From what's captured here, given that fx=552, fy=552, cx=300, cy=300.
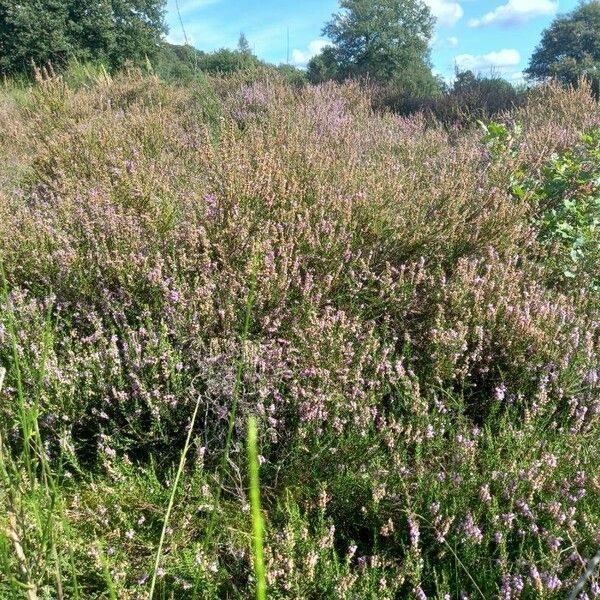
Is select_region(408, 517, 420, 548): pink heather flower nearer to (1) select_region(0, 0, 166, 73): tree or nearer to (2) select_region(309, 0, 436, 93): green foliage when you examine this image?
(1) select_region(0, 0, 166, 73): tree

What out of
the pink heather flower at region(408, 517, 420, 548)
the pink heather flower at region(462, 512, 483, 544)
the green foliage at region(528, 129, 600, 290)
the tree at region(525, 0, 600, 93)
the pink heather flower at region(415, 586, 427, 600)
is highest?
the tree at region(525, 0, 600, 93)

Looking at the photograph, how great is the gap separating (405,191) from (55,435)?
236 cm

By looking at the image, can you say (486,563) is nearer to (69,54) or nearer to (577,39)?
(69,54)

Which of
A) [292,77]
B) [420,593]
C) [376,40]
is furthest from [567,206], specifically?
[376,40]

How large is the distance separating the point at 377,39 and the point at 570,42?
21.4 meters

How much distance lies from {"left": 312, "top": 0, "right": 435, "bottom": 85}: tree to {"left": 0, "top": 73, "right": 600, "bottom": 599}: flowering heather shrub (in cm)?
3292

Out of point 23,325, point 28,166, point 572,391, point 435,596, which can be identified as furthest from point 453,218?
point 28,166

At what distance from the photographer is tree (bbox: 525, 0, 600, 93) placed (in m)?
44.0

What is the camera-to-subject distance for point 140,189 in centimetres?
318

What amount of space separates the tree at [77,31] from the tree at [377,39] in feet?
35.7

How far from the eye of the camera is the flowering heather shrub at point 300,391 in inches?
57.6

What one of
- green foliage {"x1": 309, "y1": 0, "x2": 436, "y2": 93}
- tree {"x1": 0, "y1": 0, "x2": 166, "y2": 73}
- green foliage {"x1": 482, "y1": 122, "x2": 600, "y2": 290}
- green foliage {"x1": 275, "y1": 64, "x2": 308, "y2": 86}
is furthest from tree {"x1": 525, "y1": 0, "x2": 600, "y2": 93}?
green foliage {"x1": 482, "y1": 122, "x2": 600, "y2": 290}

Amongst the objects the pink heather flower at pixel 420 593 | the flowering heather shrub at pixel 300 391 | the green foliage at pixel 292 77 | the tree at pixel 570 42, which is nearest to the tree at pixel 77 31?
the green foliage at pixel 292 77

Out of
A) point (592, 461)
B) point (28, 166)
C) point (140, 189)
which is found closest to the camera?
point (592, 461)
